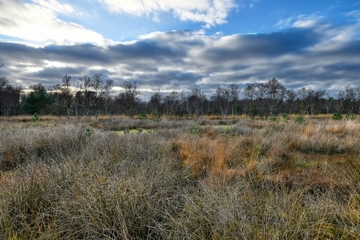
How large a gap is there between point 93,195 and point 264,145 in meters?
5.50

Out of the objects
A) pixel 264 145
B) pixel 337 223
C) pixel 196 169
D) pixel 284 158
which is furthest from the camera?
pixel 264 145

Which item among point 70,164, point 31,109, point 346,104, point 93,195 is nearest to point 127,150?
point 70,164

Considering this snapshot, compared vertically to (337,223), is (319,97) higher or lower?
higher

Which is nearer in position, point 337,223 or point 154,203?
point 337,223

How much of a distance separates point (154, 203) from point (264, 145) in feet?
16.5

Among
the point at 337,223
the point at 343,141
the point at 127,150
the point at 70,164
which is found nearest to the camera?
the point at 337,223

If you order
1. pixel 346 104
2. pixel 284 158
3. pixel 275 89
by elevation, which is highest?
pixel 275 89

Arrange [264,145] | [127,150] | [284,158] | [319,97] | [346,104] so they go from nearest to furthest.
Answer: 1. [127,150]
2. [284,158]
3. [264,145]
4. [346,104]
5. [319,97]

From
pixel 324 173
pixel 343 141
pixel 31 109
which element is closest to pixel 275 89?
pixel 343 141

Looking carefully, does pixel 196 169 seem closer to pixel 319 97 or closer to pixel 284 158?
pixel 284 158

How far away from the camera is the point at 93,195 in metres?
2.54

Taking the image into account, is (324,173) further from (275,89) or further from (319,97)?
(319,97)

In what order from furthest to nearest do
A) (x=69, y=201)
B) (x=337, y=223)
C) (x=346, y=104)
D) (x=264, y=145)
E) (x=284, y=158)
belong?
(x=346, y=104), (x=264, y=145), (x=284, y=158), (x=69, y=201), (x=337, y=223)

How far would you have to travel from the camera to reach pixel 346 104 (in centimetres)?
4631
